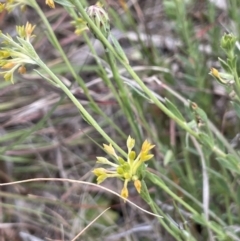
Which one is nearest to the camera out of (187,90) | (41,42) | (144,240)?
(144,240)

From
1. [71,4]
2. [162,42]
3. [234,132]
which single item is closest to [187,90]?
[234,132]

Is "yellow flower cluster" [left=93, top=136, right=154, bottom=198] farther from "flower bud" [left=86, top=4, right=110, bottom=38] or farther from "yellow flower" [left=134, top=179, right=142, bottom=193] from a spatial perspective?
"flower bud" [left=86, top=4, right=110, bottom=38]

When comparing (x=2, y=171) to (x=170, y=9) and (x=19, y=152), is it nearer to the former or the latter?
(x=19, y=152)

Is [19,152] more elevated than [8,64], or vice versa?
[8,64]

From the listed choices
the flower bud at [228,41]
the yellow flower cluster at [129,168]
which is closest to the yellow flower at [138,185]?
the yellow flower cluster at [129,168]

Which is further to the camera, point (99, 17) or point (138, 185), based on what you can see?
point (99, 17)

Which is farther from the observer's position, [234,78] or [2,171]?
[2,171]

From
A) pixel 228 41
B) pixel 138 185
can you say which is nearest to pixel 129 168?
pixel 138 185

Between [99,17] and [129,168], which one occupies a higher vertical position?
[99,17]

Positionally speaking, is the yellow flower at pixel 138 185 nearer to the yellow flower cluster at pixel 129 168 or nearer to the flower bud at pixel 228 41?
the yellow flower cluster at pixel 129 168

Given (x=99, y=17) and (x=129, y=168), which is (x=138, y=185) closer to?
(x=129, y=168)

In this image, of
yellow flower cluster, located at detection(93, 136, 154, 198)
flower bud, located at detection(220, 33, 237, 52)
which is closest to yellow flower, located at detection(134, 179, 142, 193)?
yellow flower cluster, located at detection(93, 136, 154, 198)
